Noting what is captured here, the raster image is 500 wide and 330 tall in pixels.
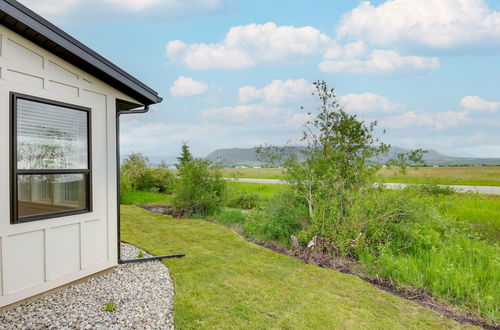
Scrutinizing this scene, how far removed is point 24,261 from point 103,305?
3.43 ft

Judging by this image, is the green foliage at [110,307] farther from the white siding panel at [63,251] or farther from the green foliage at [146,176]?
the green foliage at [146,176]

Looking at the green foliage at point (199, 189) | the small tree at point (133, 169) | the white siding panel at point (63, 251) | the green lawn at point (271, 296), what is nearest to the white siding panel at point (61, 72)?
the white siding panel at point (63, 251)

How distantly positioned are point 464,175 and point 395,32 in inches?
456

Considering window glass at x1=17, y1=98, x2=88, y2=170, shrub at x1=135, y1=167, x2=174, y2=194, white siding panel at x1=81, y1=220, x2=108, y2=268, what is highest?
window glass at x1=17, y1=98, x2=88, y2=170

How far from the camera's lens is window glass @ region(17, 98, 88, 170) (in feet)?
11.4

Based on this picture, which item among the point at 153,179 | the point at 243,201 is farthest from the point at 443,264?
the point at 153,179

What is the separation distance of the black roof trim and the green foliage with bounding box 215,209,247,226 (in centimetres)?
451

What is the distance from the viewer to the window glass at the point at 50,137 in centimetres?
347

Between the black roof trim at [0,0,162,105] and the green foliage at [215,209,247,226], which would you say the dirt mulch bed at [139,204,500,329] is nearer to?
the green foliage at [215,209,247,226]

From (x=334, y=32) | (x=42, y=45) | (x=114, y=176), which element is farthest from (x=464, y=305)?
(x=334, y=32)

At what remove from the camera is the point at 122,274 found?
4430 millimetres

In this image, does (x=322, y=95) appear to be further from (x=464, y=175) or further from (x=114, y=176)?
(x=464, y=175)

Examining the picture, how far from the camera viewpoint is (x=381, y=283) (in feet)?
13.6

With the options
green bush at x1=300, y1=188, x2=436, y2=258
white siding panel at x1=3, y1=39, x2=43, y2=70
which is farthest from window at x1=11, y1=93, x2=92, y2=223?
green bush at x1=300, y1=188, x2=436, y2=258
